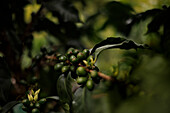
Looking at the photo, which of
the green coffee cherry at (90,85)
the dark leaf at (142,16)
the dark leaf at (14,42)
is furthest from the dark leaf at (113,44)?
the dark leaf at (14,42)

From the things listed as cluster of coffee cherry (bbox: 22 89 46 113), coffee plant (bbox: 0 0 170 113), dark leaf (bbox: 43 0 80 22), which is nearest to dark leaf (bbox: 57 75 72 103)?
coffee plant (bbox: 0 0 170 113)

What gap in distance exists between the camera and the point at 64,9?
89 cm

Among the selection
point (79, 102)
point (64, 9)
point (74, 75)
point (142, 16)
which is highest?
point (64, 9)

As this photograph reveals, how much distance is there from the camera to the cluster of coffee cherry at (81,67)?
509 mm

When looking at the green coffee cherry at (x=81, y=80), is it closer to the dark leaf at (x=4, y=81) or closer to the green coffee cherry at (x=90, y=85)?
the green coffee cherry at (x=90, y=85)

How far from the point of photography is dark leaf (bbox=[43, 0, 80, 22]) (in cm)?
87

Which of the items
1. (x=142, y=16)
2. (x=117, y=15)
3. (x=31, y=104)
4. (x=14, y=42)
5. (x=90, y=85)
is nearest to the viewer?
(x=90, y=85)

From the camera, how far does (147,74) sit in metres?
0.75

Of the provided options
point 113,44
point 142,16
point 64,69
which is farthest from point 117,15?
point 64,69

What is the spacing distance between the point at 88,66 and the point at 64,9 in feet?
1.54

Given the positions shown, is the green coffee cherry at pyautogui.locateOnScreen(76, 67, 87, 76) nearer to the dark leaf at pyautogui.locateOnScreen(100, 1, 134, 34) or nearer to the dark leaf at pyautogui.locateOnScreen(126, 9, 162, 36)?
the dark leaf at pyautogui.locateOnScreen(126, 9, 162, 36)

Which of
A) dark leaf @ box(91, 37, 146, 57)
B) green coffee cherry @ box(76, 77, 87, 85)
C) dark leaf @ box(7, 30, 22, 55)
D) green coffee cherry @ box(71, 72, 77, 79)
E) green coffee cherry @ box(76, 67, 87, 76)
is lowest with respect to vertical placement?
green coffee cherry @ box(76, 77, 87, 85)

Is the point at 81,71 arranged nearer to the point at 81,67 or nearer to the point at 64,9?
the point at 81,67

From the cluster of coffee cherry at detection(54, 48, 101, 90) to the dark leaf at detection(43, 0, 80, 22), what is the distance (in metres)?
0.32
